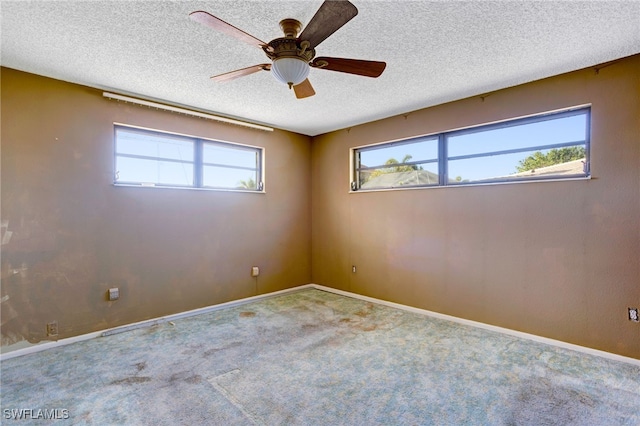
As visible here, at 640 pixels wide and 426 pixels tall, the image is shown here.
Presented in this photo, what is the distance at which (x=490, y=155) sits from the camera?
3502 millimetres

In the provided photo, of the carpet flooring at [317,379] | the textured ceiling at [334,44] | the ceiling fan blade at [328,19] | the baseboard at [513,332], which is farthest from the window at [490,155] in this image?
the ceiling fan blade at [328,19]

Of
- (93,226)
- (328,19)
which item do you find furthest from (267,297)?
(328,19)

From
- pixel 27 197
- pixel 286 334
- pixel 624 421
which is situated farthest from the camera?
pixel 286 334

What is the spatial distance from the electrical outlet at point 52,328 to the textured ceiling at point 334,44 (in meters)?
2.33

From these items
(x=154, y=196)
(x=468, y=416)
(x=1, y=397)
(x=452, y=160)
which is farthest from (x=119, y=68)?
(x=468, y=416)

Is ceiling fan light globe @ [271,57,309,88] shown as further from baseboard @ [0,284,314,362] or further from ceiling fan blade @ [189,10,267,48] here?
baseboard @ [0,284,314,362]

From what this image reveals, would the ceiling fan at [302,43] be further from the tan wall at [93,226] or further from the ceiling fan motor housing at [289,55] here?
the tan wall at [93,226]

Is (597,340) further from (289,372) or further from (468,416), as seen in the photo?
(289,372)

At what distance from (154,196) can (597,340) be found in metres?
4.61

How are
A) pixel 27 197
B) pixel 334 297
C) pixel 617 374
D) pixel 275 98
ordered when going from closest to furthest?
1. pixel 617 374
2. pixel 27 197
3. pixel 275 98
4. pixel 334 297

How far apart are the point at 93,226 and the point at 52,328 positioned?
3.28 ft

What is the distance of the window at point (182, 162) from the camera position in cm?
353

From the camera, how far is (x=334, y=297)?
473 centimetres

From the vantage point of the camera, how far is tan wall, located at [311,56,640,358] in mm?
2721
